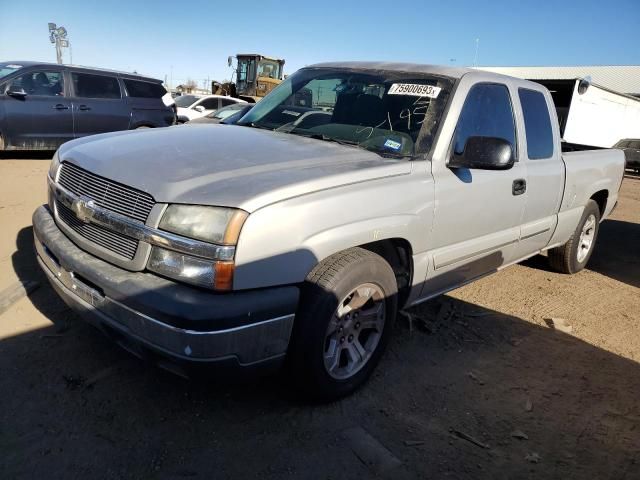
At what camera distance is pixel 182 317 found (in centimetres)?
214

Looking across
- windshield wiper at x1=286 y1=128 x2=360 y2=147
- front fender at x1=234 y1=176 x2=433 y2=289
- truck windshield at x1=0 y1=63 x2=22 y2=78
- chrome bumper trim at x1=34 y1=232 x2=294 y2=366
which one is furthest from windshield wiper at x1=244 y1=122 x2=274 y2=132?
truck windshield at x1=0 y1=63 x2=22 y2=78

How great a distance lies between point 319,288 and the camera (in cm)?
250

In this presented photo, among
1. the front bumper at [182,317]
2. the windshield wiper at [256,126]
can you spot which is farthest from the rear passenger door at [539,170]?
the front bumper at [182,317]

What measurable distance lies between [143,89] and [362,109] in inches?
341

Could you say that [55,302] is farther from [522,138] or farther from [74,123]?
[74,123]

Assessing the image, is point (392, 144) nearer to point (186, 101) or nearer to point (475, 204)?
point (475, 204)

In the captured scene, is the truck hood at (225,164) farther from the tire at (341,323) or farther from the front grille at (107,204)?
the tire at (341,323)

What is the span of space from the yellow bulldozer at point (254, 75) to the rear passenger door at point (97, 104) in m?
12.5

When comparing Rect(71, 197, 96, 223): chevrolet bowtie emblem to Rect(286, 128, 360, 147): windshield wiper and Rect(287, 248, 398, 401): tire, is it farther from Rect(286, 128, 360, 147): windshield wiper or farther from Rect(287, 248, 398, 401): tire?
Rect(286, 128, 360, 147): windshield wiper

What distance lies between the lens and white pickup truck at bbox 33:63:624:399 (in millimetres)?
2250

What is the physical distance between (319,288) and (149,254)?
808mm

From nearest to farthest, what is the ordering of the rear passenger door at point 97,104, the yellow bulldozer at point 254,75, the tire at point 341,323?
the tire at point 341,323, the rear passenger door at point 97,104, the yellow bulldozer at point 254,75

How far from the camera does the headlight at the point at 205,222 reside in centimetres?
222

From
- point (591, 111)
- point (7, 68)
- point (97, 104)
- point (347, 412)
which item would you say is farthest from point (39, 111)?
point (591, 111)
